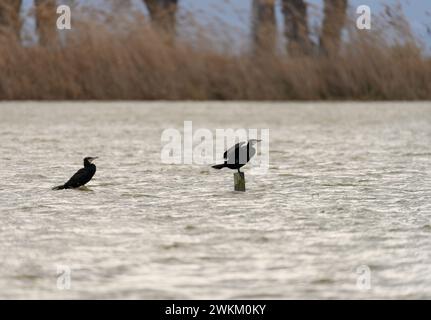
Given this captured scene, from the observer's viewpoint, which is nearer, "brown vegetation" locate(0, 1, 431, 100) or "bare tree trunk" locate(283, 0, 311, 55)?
"brown vegetation" locate(0, 1, 431, 100)

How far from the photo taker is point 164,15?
47.5 feet

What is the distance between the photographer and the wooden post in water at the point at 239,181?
12.9ft

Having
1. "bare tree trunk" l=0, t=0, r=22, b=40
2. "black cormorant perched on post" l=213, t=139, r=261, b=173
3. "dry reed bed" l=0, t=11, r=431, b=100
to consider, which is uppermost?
"bare tree trunk" l=0, t=0, r=22, b=40

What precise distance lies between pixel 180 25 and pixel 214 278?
1056cm

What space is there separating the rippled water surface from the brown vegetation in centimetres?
502

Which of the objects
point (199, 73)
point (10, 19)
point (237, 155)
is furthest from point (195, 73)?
point (237, 155)

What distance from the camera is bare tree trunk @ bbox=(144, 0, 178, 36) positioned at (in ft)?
42.9

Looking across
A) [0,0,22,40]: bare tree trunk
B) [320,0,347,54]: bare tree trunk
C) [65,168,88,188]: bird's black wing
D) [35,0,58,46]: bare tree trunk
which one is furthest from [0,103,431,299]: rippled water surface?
[0,0,22,40]: bare tree trunk

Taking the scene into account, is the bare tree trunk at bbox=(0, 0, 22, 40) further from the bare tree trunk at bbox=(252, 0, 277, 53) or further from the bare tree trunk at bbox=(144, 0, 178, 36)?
the bare tree trunk at bbox=(252, 0, 277, 53)

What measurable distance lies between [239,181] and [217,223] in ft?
2.56

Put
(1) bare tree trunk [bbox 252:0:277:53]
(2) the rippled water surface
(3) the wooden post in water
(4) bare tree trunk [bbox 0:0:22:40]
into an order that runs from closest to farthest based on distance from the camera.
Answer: (2) the rippled water surface, (3) the wooden post in water, (1) bare tree trunk [bbox 252:0:277:53], (4) bare tree trunk [bbox 0:0:22:40]

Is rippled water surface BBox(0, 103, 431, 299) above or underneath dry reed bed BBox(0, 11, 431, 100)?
underneath
